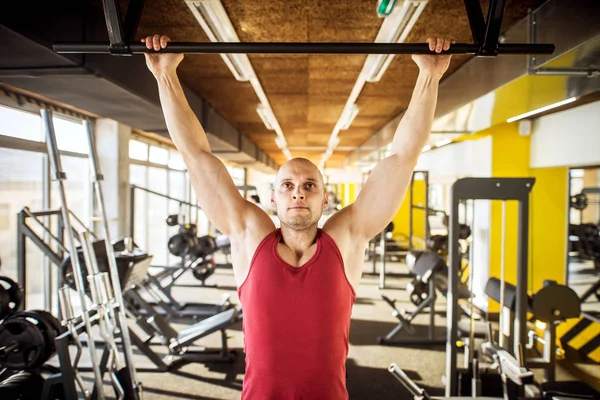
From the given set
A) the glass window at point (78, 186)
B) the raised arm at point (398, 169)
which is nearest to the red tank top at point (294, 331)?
the raised arm at point (398, 169)

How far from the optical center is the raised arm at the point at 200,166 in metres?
1.25

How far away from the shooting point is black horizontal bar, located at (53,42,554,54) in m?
0.95

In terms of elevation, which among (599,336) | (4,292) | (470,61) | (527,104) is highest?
(470,61)

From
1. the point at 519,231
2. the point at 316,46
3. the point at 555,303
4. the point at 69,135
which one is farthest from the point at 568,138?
the point at 69,135

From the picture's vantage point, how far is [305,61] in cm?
258

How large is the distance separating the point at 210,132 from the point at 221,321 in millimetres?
1912

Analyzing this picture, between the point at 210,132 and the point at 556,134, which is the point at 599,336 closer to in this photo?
the point at 556,134

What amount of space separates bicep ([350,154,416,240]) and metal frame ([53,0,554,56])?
412 millimetres

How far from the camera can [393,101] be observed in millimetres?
3732

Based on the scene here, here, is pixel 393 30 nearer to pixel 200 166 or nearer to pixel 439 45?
pixel 439 45

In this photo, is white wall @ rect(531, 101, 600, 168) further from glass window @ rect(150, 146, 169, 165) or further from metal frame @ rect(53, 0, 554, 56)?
glass window @ rect(150, 146, 169, 165)

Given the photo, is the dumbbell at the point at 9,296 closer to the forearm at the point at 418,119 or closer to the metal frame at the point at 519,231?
the forearm at the point at 418,119

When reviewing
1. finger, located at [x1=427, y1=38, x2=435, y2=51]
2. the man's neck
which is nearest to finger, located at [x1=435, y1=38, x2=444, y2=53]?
finger, located at [x1=427, y1=38, x2=435, y2=51]

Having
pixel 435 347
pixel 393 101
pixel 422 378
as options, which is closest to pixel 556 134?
pixel 393 101
